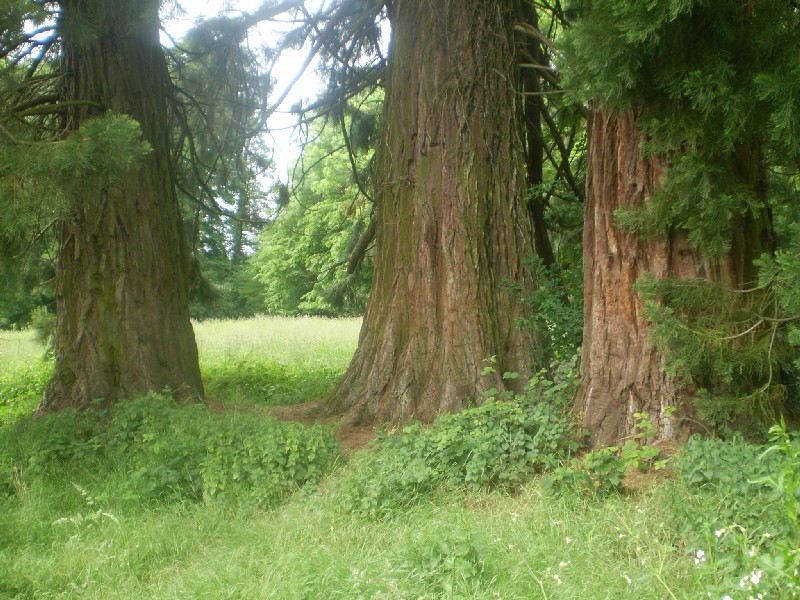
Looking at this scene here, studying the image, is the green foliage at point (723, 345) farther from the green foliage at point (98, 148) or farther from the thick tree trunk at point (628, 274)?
Result: the green foliage at point (98, 148)

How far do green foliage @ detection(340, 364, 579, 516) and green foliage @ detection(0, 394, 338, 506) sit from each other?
58cm

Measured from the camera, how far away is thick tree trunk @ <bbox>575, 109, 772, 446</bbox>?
4.28 m

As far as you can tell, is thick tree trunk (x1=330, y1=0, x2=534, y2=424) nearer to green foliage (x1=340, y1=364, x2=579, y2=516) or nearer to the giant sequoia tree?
green foliage (x1=340, y1=364, x2=579, y2=516)

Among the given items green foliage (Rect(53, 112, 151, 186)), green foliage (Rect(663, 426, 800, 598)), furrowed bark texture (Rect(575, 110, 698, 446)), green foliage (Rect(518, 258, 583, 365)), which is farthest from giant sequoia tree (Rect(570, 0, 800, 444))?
green foliage (Rect(53, 112, 151, 186))

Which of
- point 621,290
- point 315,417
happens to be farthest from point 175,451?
point 621,290

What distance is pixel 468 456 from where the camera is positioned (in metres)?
4.46

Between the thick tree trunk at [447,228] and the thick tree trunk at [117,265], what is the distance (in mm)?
2129

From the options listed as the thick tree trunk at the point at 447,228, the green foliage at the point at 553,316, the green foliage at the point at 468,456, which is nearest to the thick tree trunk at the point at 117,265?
the thick tree trunk at the point at 447,228

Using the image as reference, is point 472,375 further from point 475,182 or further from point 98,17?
point 98,17

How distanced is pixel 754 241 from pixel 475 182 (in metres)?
2.52

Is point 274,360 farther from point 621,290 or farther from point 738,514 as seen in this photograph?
point 738,514

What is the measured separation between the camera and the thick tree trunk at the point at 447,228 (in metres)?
6.00

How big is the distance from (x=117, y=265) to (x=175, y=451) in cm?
265

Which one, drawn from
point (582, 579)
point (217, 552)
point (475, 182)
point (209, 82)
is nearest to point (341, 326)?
point (209, 82)
